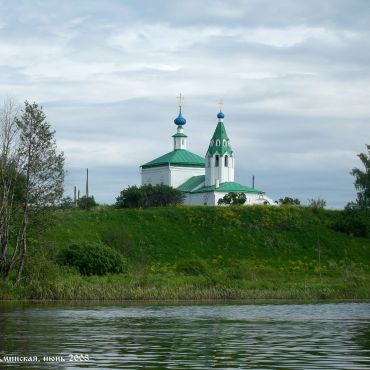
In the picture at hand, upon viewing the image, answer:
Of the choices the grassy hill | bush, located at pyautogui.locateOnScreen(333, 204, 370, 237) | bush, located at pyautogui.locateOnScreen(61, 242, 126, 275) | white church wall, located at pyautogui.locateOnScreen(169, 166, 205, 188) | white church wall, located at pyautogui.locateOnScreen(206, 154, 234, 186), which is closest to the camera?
the grassy hill

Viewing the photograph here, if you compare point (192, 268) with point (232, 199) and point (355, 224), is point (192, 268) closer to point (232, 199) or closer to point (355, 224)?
point (355, 224)

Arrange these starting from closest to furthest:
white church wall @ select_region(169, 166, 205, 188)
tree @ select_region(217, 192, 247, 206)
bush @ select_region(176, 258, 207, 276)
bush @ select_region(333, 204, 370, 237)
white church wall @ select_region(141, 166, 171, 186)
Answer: bush @ select_region(176, 258, 207, 276), bush @ select_region(333, 204, 370, 237), tree @ select_region(217, 192, 247, 206), white church wall @ select_region(169, 166, 205, 188), white church wall @ select_region(141, 166, 171, 186)

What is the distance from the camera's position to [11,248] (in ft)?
210

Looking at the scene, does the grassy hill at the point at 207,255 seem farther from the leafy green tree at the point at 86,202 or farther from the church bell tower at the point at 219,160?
the church bell tower at the point at 219,160

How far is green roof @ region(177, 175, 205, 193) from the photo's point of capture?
126 m

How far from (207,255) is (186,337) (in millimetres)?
53330

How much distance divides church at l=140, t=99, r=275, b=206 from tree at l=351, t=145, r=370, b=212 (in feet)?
78.2

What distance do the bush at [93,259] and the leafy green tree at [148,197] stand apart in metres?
47.1

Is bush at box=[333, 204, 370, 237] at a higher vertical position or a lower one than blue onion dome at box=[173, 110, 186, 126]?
lower

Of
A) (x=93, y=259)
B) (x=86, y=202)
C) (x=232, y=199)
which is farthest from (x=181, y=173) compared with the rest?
(x=93, y=259)

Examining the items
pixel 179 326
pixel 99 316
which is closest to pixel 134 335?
pixel 179 326

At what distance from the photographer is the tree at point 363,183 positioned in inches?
3765

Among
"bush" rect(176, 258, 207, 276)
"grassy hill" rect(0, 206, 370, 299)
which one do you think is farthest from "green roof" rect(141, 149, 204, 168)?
"bush" rect(176, 258, 207, 276)

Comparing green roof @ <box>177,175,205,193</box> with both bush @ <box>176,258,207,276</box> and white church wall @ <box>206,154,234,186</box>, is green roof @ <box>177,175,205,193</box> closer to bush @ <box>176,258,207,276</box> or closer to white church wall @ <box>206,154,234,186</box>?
white church wall @ <box>206,154,234,186</box>
